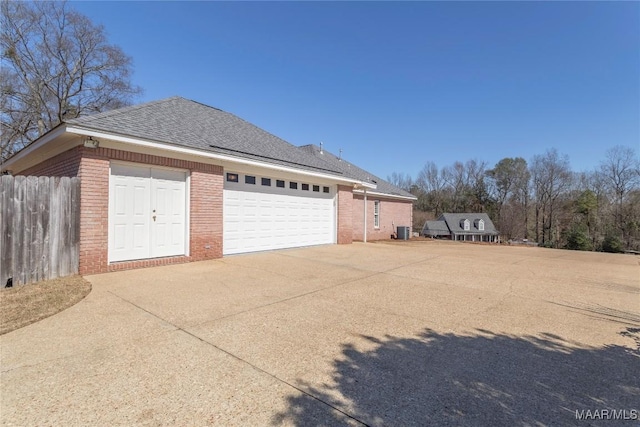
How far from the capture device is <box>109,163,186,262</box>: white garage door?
285 inches

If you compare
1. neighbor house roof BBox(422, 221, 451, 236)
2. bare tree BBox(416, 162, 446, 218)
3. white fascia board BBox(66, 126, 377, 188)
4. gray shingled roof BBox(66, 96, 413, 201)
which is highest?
bare tree BBox(416, 162, 446, 218)

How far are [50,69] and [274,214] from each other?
24260 millimetres

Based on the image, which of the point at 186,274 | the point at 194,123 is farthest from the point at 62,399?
the point at 194,123

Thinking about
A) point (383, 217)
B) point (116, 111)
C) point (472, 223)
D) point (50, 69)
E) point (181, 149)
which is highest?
point (50, 69)

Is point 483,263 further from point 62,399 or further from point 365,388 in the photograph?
point 62,399

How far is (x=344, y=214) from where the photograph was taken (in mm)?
14273

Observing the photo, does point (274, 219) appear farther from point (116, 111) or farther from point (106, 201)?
point (116, 111)

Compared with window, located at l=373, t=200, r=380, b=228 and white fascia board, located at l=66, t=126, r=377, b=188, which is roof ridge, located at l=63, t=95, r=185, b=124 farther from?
window, located at l=373, t=200, r=380, b=228

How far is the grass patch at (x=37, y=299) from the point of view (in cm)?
419

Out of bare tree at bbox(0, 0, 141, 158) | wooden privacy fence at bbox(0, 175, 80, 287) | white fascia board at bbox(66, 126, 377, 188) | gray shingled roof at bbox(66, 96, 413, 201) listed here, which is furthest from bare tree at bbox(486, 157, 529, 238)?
wooden privacy fence at bbox(0, 175, 80, 287)

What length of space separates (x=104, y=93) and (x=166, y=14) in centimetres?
1832

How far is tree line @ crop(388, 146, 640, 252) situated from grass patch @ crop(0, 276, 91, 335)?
36610mm

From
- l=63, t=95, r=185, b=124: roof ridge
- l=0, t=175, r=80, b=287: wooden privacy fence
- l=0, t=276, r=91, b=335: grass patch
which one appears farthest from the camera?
l=63, t=95, r=185, b=124: roof ridge

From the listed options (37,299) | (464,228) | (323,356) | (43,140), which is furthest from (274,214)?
(464,228)
